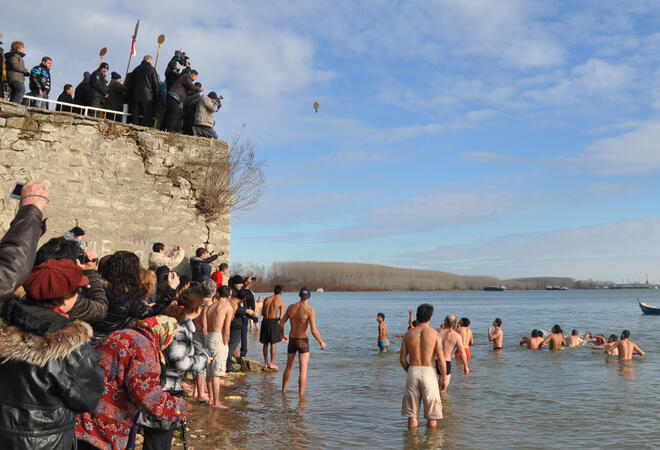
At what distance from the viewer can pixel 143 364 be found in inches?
122

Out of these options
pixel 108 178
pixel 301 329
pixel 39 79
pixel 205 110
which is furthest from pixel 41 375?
pixel 205 110

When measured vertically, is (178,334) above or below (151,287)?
below

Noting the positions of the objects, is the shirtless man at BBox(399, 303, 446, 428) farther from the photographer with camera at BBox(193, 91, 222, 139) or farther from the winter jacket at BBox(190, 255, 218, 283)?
the photographer with camera at BBox(193, 91, 222, 139)

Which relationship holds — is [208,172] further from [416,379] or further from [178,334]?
[178,334]

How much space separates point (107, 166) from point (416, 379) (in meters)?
6.47

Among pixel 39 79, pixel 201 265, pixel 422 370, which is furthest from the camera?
pixel 39 79

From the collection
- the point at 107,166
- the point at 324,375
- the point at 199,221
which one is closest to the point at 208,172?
the point at 199,221

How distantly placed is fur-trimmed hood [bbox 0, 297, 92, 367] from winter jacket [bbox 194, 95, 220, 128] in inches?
335

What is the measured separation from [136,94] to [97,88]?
668mm

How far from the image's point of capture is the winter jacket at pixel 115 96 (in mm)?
10320

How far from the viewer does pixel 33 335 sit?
2367mm

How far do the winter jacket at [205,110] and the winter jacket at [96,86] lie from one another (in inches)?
67.2

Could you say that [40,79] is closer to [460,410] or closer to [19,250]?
[19,250]

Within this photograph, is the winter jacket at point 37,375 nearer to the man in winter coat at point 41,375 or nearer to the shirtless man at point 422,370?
the man in winter coat at point 41,375
